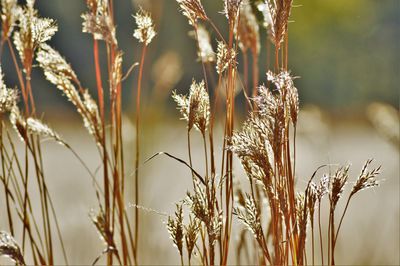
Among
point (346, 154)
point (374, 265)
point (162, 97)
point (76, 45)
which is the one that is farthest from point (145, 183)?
point (76, 45)

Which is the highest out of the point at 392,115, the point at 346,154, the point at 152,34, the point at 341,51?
the point at 341,51

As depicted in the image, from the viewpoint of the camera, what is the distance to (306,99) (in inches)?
341

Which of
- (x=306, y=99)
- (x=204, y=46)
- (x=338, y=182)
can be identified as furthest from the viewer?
(x=306, y=99)

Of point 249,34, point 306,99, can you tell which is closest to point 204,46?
point 249,34

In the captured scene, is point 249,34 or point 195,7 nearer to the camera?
point 195,7

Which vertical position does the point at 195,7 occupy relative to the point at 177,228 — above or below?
above

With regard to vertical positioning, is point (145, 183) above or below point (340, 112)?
below

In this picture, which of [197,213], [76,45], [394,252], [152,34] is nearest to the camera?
[197,213]

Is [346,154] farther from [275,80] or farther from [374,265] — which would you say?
[275,80]

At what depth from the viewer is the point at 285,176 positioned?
2.85 feet

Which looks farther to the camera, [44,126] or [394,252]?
[394,252]

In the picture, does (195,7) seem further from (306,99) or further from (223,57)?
(306,99)

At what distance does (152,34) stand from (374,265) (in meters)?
0.95

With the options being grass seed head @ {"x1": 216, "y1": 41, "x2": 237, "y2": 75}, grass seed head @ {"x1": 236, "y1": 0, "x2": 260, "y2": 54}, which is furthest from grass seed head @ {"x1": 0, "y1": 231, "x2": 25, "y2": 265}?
grass seed head @ {"x1": 236, "y1": 0, "x2": 260, "y2": 54}
